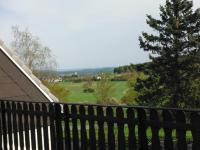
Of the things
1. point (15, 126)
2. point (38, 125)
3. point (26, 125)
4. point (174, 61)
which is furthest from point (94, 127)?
point (174, 61)

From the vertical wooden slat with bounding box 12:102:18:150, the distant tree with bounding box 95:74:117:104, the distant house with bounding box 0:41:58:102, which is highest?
the distant house with bounding box 0:41:58:102

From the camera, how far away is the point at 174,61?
44.0 meters

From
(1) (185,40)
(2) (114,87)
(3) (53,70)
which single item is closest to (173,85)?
(1) (185,40)

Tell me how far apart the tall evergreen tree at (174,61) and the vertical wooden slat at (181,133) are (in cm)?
3891

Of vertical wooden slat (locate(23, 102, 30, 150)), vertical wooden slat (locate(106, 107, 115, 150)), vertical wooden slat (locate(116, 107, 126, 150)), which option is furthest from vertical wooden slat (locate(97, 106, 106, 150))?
vertical wooden slat (locate(23, 102, 30, 150))

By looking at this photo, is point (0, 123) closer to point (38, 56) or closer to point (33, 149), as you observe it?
point (33, 149)

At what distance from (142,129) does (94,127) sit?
96cm

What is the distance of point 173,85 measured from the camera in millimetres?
43500

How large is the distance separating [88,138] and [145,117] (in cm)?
128

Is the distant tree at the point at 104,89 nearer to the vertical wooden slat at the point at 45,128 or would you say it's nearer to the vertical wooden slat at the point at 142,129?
the vertical wooden slat at the point at 45,128

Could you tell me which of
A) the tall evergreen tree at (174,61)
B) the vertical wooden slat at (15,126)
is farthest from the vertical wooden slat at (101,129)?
the tall evergreen tree at (174,61)

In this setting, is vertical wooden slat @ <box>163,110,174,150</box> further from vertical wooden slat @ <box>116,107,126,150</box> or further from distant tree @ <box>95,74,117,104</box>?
distant tree @ <box>95,74,117,104</box>

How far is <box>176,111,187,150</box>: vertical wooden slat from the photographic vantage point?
4445 mm

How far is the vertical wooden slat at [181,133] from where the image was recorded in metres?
4.45
